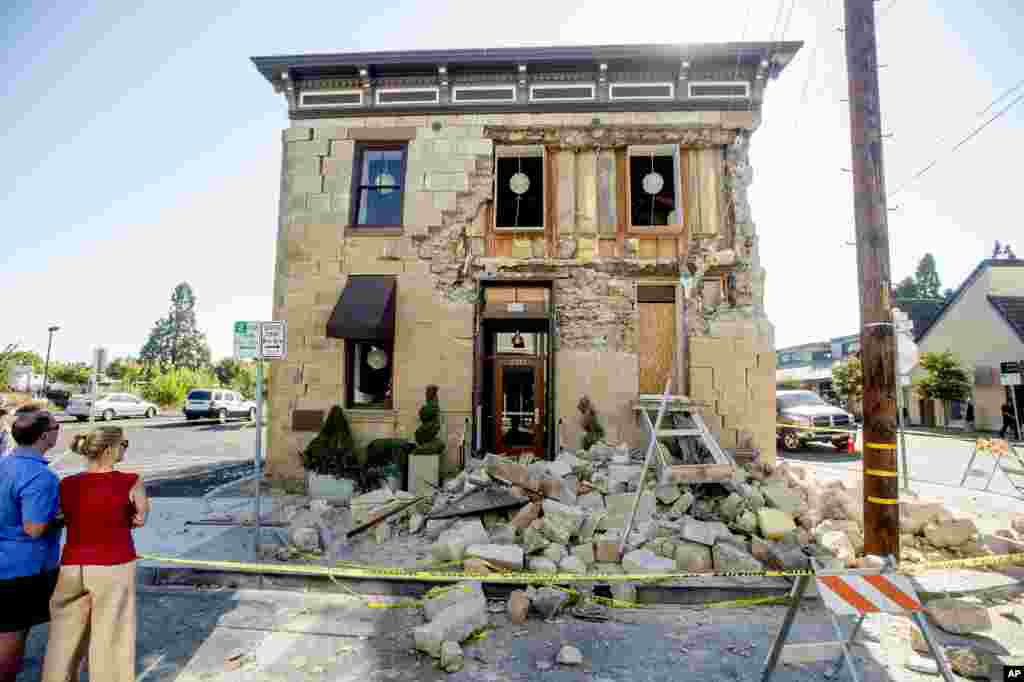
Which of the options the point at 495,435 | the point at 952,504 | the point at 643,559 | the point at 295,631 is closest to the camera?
the point at 295,631

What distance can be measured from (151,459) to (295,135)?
10.8 m

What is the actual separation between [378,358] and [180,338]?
79.7m

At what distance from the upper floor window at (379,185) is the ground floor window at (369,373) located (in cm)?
295

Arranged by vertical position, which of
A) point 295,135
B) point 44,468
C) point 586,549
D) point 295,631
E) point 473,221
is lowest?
point 295,631

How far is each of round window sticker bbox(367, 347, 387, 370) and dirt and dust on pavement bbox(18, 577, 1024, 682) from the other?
5913 millimetres

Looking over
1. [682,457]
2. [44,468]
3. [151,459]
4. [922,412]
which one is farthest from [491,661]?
[922,412]

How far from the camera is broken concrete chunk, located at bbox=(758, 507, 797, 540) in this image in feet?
20.5

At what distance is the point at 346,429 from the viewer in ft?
32.0

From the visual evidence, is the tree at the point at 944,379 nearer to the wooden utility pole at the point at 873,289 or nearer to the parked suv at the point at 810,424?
the parked suv at the point at 810,424

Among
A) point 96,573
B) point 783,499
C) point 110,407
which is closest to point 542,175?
point 783,499

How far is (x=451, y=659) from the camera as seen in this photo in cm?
394

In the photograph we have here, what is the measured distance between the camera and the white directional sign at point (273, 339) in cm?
680

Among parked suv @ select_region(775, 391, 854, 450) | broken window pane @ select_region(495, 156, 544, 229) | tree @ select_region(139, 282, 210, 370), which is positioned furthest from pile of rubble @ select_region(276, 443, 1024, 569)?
tree @ select_region(139, 282, 210, 370)

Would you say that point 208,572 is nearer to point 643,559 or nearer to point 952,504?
point 643,559
